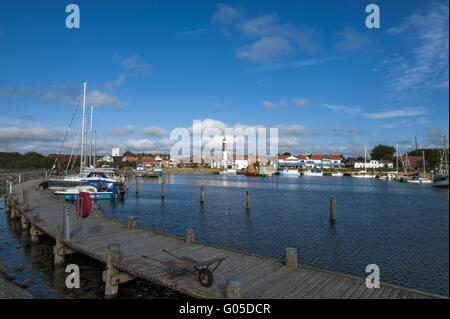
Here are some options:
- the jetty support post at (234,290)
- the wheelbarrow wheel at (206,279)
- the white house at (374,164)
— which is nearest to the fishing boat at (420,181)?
the white house at (374,164)

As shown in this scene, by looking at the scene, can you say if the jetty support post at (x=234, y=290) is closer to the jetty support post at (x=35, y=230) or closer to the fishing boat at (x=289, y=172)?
the jetty support post at (x=35, y=230)

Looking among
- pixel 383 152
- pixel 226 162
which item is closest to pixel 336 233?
pixel 226 162

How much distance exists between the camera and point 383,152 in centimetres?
17375

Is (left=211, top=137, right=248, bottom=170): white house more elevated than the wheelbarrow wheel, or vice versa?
(left=211, top=137, right=248, bottom=170): white house

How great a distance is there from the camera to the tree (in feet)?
561

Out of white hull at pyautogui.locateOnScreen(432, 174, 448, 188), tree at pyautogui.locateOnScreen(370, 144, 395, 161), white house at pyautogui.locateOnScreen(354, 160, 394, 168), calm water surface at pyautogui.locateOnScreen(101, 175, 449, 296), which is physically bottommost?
calm water surface at pyautogui.locateOnScreen(101, 175, 449, 296)

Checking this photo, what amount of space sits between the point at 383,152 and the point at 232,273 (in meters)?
191

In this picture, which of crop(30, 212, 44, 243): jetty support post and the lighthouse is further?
the lighthouse

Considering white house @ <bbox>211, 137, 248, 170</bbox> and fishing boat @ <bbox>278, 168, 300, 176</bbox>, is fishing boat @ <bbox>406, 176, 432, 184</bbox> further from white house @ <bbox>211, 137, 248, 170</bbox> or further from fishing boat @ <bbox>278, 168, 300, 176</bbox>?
white house @ <bbox>211, 137, 248, 170</bbox>

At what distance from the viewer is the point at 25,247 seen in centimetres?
1827

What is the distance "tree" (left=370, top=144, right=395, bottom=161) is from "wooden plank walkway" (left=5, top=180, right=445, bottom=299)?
18733cm

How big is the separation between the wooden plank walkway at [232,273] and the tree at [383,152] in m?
187

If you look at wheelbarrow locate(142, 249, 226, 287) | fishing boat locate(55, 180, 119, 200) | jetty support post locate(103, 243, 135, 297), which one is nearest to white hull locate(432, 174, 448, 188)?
fishing boat locate(55, 180, 119, 200)
